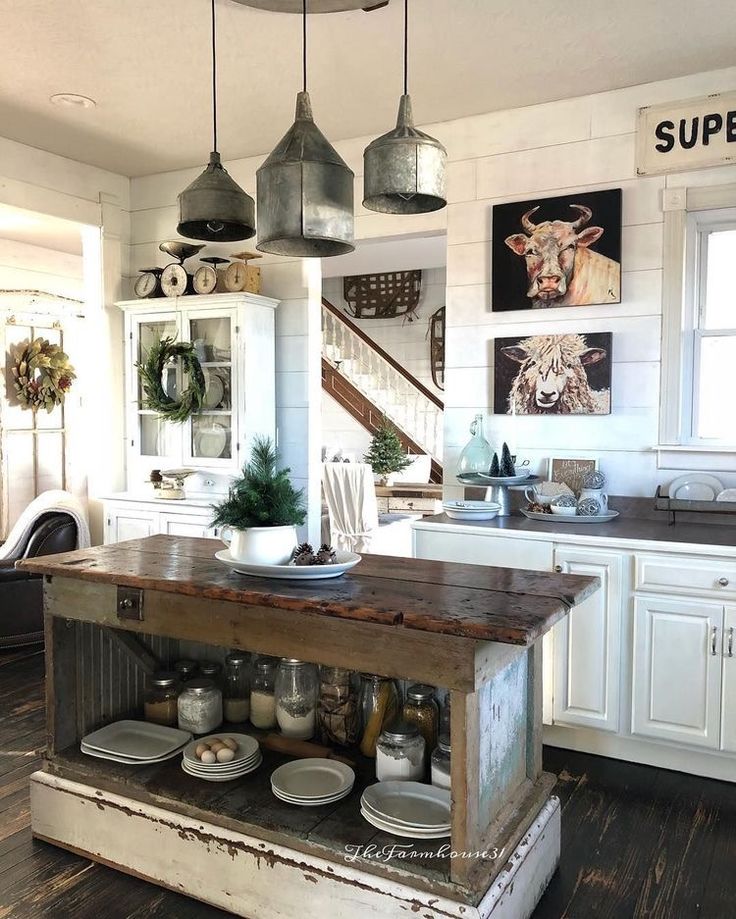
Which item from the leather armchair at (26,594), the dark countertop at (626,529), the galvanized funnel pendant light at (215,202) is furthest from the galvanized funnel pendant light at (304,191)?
the leather armchair at (26,594)

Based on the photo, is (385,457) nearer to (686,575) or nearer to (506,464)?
(506,464)

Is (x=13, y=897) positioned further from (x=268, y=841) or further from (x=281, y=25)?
(x=281, y=25)

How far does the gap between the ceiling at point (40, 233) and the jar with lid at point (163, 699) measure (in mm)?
3896

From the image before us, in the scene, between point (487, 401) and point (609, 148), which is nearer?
point (609, 148)

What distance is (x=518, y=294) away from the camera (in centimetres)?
400

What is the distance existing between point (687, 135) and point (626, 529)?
1809 millimetres

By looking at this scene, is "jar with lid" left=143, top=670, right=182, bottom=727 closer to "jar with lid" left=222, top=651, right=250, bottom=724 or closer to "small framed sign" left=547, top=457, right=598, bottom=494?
"jar with lid" left=222, top=651, right=250, bottom=724

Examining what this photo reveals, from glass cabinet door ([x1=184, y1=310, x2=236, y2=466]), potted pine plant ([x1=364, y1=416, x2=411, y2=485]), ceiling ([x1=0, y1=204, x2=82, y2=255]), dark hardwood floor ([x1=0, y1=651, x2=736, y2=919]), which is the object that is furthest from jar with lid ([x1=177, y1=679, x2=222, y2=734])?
potted pine plant ([x1=364, y1=416, x2=411, y2=485])

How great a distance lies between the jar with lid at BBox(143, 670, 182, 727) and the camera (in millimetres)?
2799

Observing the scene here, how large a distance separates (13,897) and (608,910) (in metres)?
1.70

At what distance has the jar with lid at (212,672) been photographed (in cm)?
279

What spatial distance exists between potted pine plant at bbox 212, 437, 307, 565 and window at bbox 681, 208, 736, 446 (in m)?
2.22

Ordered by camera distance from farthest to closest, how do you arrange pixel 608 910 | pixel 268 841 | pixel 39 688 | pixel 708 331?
pixel 39 688
pixel 708 331
pixel 608 910
pixel 268 841

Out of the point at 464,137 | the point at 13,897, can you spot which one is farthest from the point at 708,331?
the point at 13,897
